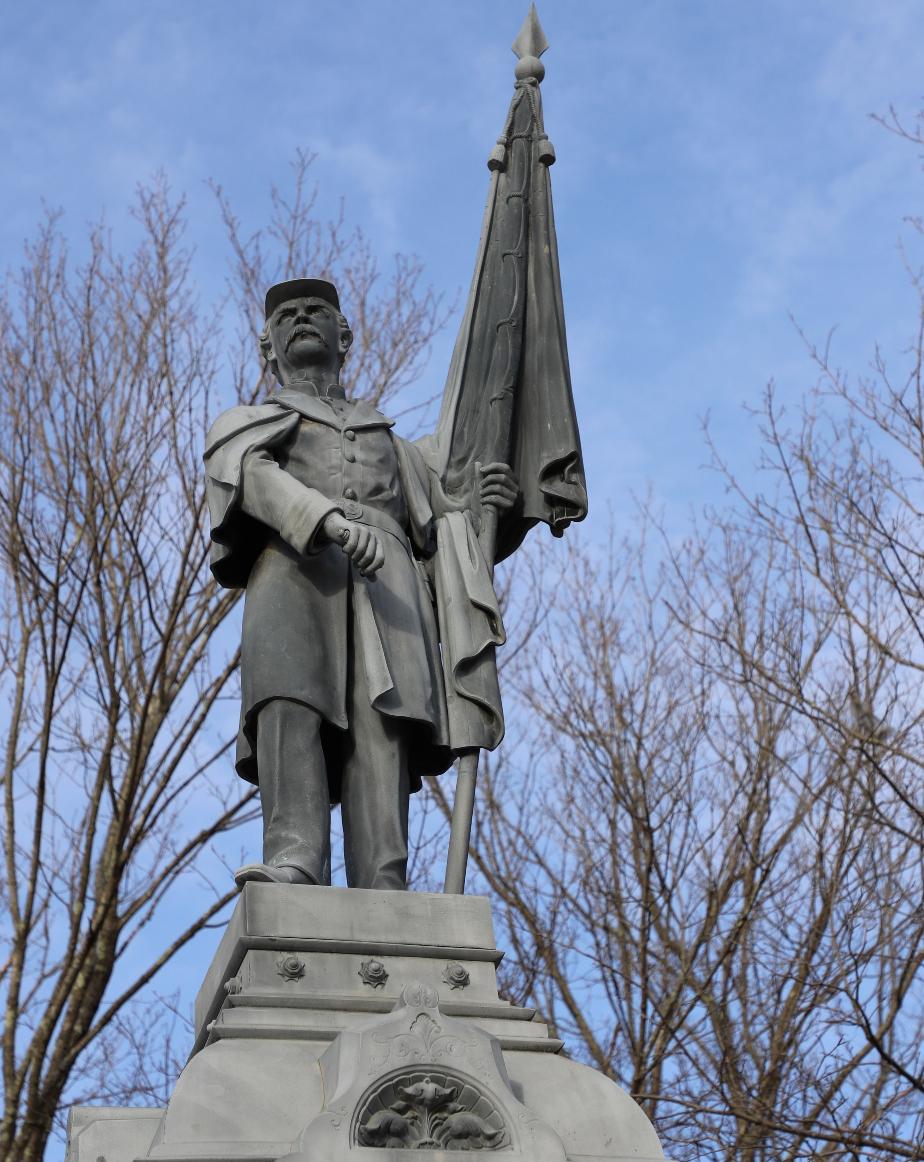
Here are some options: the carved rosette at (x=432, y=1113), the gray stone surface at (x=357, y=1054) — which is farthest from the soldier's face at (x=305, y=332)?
the carved rosette at (x=432, y=1113)

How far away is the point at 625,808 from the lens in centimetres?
1430

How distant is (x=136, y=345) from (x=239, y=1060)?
381 inches

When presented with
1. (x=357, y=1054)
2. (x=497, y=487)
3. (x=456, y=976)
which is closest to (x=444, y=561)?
(x=497, y=487)

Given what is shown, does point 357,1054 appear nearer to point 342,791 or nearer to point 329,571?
point 342,791

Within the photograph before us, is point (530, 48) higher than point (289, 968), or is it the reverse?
point (530, 48)

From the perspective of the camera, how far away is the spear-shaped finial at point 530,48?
680 centimetres

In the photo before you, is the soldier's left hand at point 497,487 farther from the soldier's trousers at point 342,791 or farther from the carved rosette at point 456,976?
the carved rosette at point 456,976

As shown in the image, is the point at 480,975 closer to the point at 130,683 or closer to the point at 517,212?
the point at 517,212

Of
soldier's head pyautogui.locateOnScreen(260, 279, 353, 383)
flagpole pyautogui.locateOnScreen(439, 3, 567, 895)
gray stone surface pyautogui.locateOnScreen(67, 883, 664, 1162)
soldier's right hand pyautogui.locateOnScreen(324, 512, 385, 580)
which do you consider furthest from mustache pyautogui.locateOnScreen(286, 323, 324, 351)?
gray stone surface pyautogui.locateOnScreen(67, 883, 664, 1162)

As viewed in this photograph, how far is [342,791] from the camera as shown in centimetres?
552

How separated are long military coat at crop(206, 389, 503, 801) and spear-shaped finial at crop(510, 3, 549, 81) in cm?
162

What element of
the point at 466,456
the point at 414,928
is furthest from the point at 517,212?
the point at 414,928

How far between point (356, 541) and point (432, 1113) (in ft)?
5.47

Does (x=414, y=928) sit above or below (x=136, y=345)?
below
